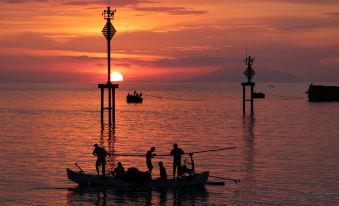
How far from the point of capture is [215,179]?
1711 inches

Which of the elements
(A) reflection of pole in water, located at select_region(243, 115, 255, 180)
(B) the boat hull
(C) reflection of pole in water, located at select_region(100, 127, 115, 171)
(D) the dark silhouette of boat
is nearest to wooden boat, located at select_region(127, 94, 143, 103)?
(B) the boat hull

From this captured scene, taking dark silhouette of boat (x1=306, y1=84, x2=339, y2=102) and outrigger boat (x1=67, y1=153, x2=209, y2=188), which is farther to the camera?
dark silhouette of boat (x1=306, y1=84, x2=339, y2=102)

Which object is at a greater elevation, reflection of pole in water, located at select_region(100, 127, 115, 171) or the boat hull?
the boat hull

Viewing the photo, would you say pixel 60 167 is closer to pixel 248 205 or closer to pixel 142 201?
pixel 142 201

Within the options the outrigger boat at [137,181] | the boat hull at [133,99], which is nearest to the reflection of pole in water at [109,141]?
the outrigger boat at [137,181]

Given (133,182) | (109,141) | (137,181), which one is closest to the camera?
(137,181)

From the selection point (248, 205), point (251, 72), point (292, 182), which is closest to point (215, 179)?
point (292, 182)

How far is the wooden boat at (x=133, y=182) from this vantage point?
3878cm

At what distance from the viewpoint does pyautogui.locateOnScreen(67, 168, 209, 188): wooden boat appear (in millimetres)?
38781

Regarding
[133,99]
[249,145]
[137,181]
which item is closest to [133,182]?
[137,181]

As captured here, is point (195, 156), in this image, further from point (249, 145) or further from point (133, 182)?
point (133, 182)

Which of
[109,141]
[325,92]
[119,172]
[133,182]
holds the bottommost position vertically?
[133,182]

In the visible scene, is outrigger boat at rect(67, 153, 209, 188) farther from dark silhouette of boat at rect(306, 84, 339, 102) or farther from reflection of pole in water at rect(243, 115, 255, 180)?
dark silhouette of boat at rect(306, 84, 339, 102)

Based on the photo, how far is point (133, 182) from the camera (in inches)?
1521
